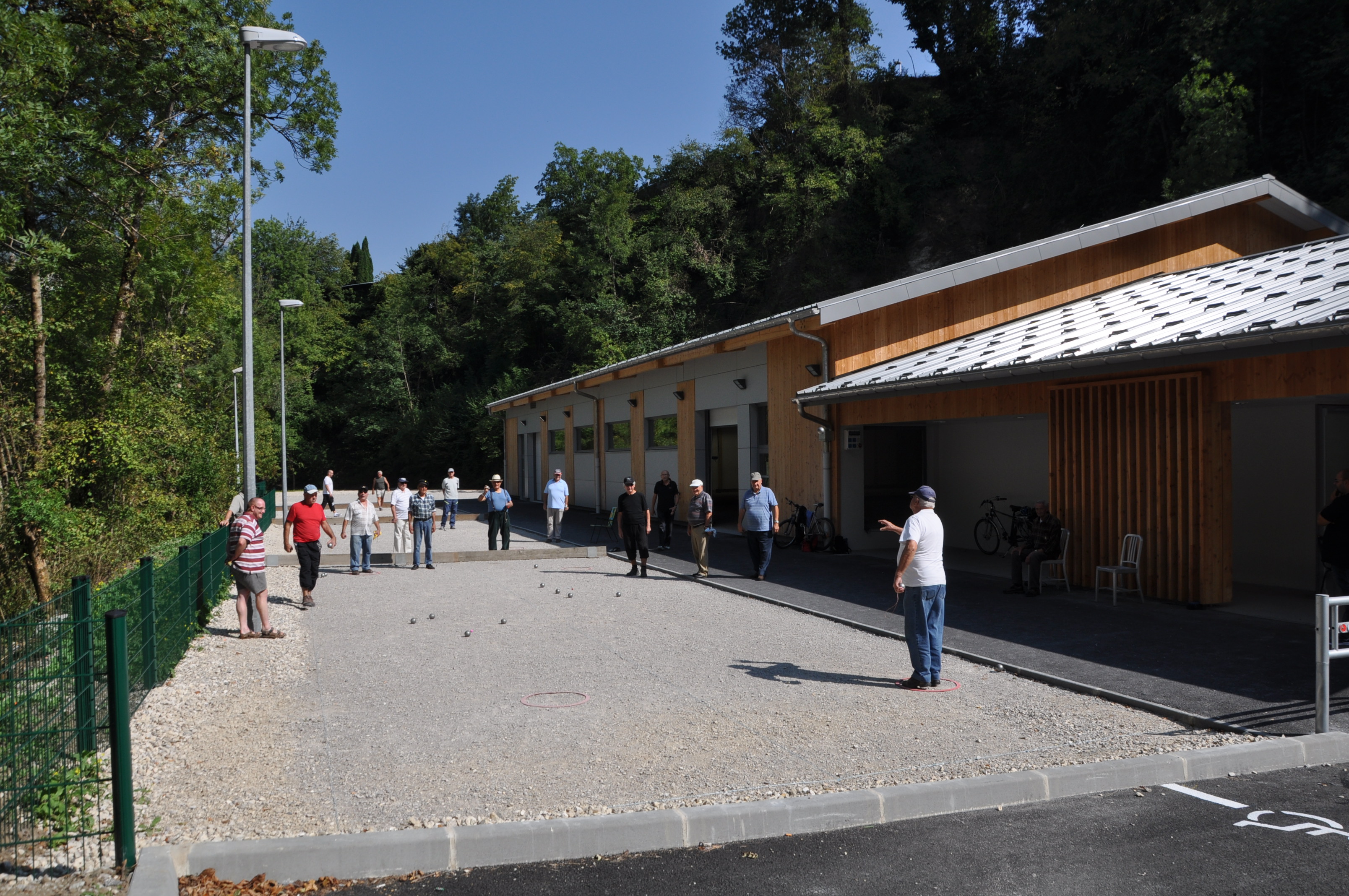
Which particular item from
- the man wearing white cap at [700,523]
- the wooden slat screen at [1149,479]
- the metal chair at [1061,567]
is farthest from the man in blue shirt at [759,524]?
the wooden slat screen at [1149,479]

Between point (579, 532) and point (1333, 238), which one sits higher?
point (1333, 238)

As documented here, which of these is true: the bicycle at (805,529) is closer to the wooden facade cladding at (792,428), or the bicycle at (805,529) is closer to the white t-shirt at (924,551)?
the wooden facade cladding at (792,428)

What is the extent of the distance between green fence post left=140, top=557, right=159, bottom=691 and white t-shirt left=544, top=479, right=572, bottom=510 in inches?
522

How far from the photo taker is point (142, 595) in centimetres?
801

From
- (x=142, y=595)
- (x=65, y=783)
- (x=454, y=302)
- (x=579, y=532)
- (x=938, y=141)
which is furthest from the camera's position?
(x=454, y=302)

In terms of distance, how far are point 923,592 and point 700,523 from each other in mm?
7768

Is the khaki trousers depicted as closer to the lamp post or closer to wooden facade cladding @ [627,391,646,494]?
wooden facade cladding @ [627,391,646,494]

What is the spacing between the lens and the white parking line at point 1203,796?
5.52 m

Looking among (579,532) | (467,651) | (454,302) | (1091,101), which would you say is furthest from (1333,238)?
(454,302)

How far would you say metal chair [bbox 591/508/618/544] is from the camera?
2175 centimetres

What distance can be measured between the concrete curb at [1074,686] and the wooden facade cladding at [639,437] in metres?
14.7

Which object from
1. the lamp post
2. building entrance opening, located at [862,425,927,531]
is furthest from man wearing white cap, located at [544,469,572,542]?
the lamp post

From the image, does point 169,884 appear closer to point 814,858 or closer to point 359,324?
point 814,858

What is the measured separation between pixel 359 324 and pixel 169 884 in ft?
239
